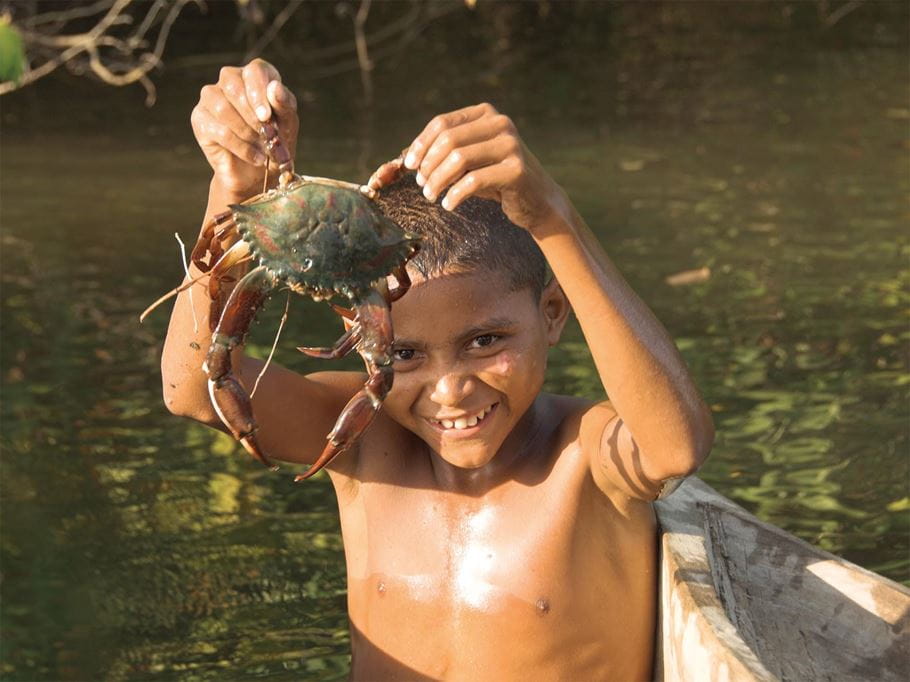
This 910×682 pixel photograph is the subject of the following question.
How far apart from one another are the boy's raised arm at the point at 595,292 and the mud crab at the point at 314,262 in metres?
0.09

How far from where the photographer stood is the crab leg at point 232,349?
84.1 inches

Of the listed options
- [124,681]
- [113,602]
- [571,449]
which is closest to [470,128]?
[571,449]

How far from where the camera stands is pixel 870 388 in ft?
16.1

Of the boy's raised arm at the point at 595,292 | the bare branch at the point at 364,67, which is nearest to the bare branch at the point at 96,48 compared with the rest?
the bare branch at the point at 364,67

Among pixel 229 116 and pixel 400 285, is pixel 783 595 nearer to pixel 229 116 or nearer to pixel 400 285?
pixel 400 285

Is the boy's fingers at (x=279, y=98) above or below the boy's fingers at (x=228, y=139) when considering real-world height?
above

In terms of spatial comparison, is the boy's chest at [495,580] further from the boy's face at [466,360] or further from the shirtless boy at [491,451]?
the boy's face at [466,360]

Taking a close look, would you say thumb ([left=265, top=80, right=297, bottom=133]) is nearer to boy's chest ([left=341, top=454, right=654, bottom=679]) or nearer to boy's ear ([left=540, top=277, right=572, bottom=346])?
boy's ear ([left=540, top=277, right=572, bottom=346])

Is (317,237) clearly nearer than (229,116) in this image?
Yes

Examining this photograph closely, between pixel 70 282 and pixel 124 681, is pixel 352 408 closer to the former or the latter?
pixel 124 681

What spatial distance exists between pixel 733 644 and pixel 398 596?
740mm

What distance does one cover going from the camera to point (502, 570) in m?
2.68

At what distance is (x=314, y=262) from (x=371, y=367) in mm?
203

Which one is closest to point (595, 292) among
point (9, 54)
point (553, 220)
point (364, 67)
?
point (553, 220)
